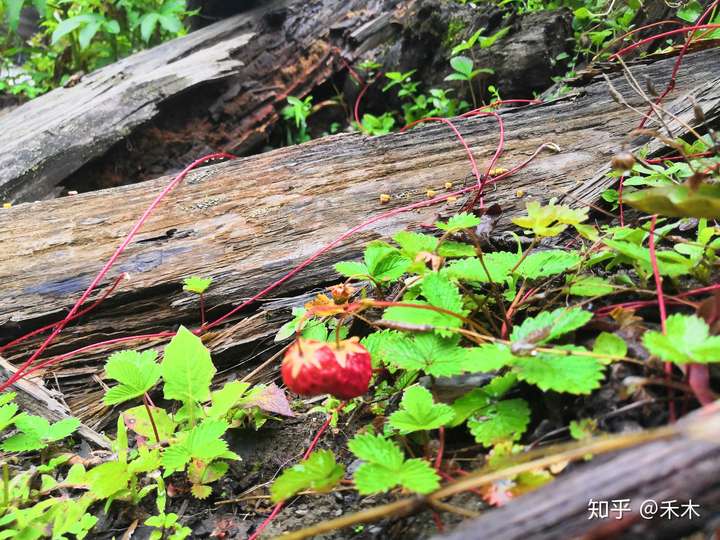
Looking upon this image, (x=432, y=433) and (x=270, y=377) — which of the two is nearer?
(x=432, y=433)

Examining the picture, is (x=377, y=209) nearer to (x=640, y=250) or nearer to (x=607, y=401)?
(x=640, y=250)

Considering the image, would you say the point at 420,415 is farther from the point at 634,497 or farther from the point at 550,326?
the point at 634,497

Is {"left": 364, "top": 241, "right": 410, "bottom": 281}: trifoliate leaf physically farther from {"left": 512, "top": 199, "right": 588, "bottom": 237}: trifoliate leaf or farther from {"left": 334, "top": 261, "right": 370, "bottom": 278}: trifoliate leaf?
{"left": 512, "top": 199, "right": 588, "bottom": 237}: trifoliate leaf

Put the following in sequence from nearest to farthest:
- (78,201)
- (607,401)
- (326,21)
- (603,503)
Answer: (603,503)
(607,401)
(78,201)
(326,21)

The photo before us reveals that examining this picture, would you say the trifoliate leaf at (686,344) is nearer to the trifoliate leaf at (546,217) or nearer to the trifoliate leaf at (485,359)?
the trifoliate leaf at (485,359)

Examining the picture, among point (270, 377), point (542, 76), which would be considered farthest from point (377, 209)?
point (542, 76)

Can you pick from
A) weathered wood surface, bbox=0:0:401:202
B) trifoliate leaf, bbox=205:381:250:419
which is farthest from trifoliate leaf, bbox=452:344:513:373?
weathered wood surface, bbox=0:0:401:202
